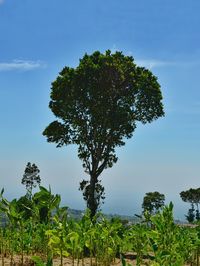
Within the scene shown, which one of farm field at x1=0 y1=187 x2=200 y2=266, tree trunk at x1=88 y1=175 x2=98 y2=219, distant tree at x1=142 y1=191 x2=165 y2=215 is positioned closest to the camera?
farm field at x1=0 y1=187 x2=200 y2=266

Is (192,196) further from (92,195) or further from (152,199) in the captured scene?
(92,195)

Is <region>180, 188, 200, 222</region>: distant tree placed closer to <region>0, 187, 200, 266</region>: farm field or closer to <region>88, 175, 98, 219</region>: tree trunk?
<region>88, 175, 98, 219</region>: tree trunk

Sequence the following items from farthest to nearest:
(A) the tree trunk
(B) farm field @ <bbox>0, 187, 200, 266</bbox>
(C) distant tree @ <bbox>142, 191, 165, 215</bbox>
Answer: (C) distant tree @ <bbox>142, 191, 165, 215</bbox> < (A) the tree trunk < (B) farm field @ <bbox>0, 187, 200, 266</bbox>

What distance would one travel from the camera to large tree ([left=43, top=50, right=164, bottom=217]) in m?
35.3

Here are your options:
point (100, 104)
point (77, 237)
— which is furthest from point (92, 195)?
point (77, 237)

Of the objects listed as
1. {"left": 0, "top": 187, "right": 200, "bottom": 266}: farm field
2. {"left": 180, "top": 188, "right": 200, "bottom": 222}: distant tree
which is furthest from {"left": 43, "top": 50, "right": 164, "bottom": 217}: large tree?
{"left": 180, "top": 188, "right": 200, "bottom": 222}: distant tree

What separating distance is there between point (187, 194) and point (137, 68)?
4686cm

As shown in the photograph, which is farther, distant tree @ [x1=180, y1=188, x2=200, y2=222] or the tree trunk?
distant tree @ [x1=180, y1=188, x2=200, y2=222]

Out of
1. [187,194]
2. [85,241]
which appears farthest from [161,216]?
[187,194]

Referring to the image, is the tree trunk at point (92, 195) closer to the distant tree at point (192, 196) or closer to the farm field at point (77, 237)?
the farm field at point (77, 237)

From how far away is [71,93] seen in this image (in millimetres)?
35625

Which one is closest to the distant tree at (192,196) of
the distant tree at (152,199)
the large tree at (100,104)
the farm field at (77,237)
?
the distant tree at (152,199)

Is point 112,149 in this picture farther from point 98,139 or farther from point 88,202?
point 88,202

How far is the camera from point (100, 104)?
35.6 m
